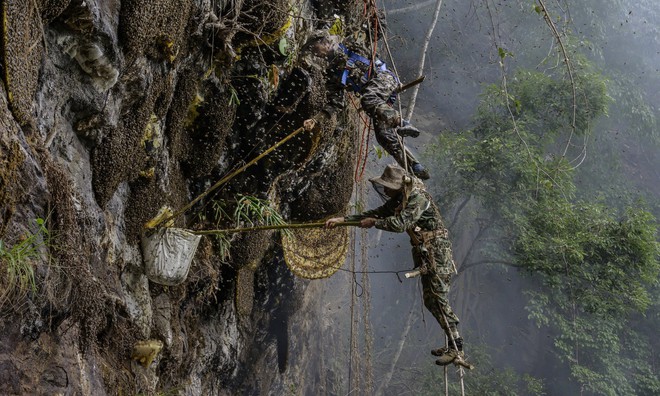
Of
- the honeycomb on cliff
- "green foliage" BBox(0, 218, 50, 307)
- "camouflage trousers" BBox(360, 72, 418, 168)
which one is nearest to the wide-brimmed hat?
"camouflage trousers" BBox(360, 72, 418, 168)

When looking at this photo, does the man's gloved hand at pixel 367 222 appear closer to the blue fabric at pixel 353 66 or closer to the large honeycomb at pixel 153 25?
the large honeycomb at pixel 153 25

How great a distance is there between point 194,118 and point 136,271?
4.87 feet

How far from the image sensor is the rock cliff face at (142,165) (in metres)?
2.93

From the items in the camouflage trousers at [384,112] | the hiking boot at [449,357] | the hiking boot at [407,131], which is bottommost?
the hiking boot at [449,357]

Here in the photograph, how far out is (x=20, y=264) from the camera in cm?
277

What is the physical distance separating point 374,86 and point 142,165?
2201 millimetres

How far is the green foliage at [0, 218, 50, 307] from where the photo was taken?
2.66 metres

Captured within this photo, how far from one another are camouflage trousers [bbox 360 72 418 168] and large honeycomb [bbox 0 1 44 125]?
2.96 metres

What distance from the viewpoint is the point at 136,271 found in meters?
4.75

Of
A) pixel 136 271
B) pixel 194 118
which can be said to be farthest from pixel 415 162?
pixel 136 271

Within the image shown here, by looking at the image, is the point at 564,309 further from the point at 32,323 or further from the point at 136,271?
the point at 32,323

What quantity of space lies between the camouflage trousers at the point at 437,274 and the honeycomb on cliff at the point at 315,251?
2484 mm

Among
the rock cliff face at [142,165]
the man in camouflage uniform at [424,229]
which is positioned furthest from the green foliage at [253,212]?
the man in camouflage uniform at [424,229]

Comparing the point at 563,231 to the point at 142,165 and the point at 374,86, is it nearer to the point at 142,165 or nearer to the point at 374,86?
the point at 374,86
